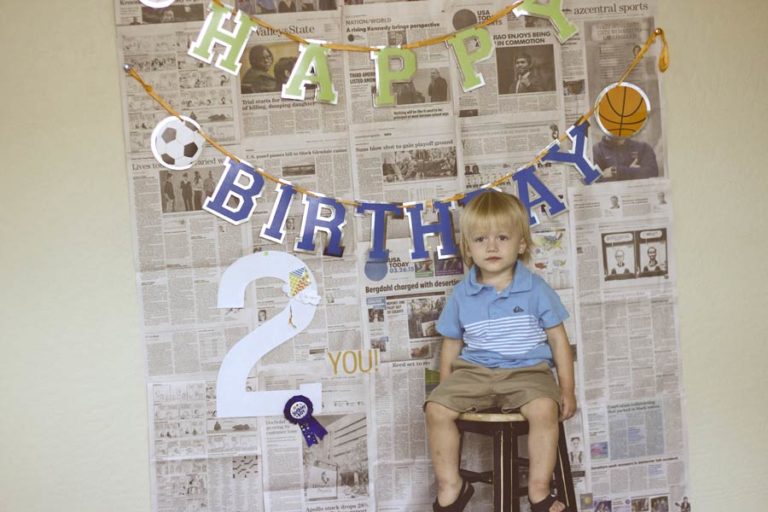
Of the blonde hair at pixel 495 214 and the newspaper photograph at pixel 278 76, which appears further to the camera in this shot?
the newspaper photograph at pixel 278 76

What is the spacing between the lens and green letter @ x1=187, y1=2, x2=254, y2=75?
213cm

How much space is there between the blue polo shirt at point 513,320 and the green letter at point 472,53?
1.78ft

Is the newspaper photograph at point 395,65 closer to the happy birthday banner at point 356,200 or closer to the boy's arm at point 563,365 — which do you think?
the happy birthday banner at point 356,200

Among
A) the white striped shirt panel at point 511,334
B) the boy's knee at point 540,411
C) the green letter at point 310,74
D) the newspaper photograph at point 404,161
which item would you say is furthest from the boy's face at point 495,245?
the green letter at point 310,74

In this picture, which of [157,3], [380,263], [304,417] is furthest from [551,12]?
[304,417]

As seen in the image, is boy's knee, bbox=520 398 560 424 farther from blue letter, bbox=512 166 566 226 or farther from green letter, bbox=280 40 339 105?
green letter, bbox=280 40 339 105

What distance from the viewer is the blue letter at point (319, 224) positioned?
2.17m

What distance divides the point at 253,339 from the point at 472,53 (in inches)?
39.2

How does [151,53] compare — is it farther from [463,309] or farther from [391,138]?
[463,309]

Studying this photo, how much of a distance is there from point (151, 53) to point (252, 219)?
0.52 meters

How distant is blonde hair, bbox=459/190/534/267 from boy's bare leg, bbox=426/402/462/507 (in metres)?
0.45

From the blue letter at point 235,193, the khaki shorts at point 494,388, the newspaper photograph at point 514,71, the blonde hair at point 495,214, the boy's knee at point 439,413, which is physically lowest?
the boy's knee at point 439,413

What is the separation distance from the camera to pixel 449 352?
2082 millimetres

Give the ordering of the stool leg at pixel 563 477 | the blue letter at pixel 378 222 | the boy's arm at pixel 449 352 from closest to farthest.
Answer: the stool leg at pixel 563 477 < the boy's arm at pixel 449 352 < the blue letter at pixel 378 222
